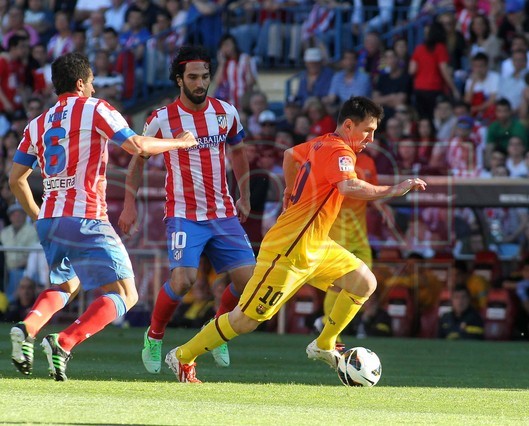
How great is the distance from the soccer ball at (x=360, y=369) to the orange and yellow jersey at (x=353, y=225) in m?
4.45

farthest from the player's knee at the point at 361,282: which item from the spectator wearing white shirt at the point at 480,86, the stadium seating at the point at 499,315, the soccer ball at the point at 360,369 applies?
the spectator wearing white shirt at the point at 480,86

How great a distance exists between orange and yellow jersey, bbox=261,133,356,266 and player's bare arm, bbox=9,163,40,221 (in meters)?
1.74

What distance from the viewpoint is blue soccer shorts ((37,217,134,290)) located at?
8.91m

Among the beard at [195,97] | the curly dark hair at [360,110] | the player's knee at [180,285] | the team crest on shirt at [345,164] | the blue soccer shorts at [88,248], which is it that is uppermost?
the beard at [195,97]

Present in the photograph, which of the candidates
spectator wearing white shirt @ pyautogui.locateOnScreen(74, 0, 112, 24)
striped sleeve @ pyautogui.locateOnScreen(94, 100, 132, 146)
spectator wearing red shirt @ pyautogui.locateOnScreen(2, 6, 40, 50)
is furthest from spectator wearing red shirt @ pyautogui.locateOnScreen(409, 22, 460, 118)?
striped sleeve @ pyautogui.locateOnScreen(94, 100, 132, 146)

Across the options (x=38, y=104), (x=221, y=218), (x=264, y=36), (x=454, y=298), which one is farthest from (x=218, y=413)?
(x=264, y=36)

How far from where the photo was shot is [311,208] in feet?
30.0

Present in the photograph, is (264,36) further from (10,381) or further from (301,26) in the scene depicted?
(10,381)

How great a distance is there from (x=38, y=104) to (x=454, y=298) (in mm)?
7940

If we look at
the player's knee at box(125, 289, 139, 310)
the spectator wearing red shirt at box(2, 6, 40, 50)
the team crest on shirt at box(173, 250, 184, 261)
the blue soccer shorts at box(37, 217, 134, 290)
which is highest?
the spectator wearing red shirt at box(2, 6, 40, 50)

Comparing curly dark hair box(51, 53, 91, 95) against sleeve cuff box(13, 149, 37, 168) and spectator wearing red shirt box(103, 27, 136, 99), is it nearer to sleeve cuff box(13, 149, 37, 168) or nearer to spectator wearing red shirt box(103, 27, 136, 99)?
sleeve cuff box(13, 149, 37, 168)

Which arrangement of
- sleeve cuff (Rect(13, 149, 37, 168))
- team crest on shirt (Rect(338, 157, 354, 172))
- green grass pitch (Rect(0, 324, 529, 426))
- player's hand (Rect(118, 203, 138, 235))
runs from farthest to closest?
player's hand (Rect(118, 203, 138, 235))
sleeve cuff (Rect(13, 149, 37, 168))
team crest on shirt (Rect(338, 157, 354, 172))
green grass pitch (Rect(0, 324, 529, 426))

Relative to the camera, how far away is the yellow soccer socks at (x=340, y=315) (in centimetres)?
955

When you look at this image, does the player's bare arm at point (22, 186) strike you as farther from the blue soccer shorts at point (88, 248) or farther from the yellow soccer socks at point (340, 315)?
the yellow soccer socks at point (340, 315)
